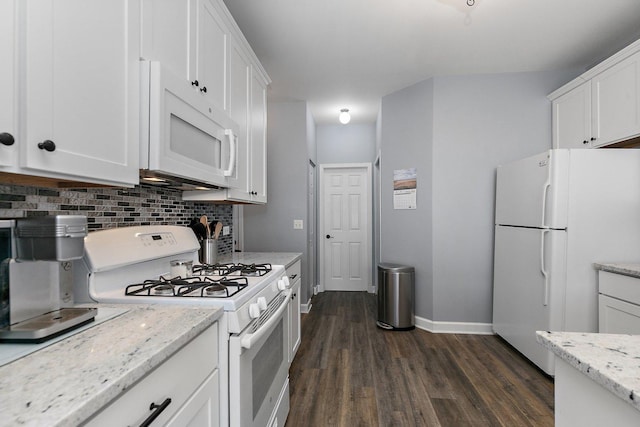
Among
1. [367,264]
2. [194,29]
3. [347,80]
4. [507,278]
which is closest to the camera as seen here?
[194,29]

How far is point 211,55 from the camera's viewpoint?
173 cm

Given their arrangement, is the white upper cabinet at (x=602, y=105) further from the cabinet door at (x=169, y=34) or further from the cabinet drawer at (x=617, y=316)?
the cabinet door at (x=169, y=34)

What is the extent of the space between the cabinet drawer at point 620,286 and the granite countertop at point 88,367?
241cm

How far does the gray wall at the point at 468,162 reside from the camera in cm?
323

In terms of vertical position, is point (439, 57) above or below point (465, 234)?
above

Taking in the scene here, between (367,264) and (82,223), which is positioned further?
(367,264)

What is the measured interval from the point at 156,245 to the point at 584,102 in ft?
11.1

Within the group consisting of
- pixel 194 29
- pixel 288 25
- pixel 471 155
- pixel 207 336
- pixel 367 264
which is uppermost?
pixel 288 25

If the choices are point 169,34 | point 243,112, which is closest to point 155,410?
point 169,34

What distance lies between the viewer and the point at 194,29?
60.5 inches

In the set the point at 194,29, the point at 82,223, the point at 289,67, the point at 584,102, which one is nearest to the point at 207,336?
the point at 82,223

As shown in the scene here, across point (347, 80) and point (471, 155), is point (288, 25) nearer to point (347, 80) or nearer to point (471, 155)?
point (347, 80)

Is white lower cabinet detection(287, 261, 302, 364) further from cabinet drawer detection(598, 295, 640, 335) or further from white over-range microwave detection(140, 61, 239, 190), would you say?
Answer: cabinet drawer detection(598, 295, 640, 335)

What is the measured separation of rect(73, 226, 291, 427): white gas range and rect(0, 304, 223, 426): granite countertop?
18cm
